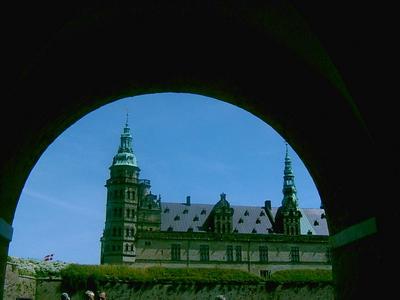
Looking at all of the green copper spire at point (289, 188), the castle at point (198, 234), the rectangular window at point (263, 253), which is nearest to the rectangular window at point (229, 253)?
the castle at point (198, 234)

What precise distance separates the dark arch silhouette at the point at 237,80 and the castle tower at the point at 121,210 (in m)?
67.1

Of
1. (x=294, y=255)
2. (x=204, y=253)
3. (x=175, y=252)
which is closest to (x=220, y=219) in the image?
(x=204, y=253)

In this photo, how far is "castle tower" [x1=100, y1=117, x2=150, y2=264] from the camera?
241 ft

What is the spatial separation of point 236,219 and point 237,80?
72678 millimetres

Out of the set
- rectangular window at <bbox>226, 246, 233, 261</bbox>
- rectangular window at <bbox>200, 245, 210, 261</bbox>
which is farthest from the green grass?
rectangular window at <bbox>226, 246, 233, 261</bbox>

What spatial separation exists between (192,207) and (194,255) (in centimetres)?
899

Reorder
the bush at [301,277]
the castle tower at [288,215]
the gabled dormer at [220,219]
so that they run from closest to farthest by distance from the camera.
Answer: the bush at [301,277] → the gabled dormer at [220,219] → the castle tower at [288,215]

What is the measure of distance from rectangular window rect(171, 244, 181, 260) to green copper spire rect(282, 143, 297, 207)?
2019 cm

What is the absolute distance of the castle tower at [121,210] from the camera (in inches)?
2889

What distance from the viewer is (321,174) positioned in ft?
27.7

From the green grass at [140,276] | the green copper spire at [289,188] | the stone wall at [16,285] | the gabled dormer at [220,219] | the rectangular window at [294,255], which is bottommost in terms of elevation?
the stone wall at [16,285]

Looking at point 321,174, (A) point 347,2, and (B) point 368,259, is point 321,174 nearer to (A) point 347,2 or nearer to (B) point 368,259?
(B) point 368,259

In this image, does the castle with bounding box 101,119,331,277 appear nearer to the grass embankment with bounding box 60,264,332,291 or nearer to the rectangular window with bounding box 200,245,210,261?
the rectangular window with bounding box 200,245,210,261

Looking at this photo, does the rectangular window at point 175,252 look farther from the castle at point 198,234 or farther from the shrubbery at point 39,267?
the shrubbery at point 39,267
